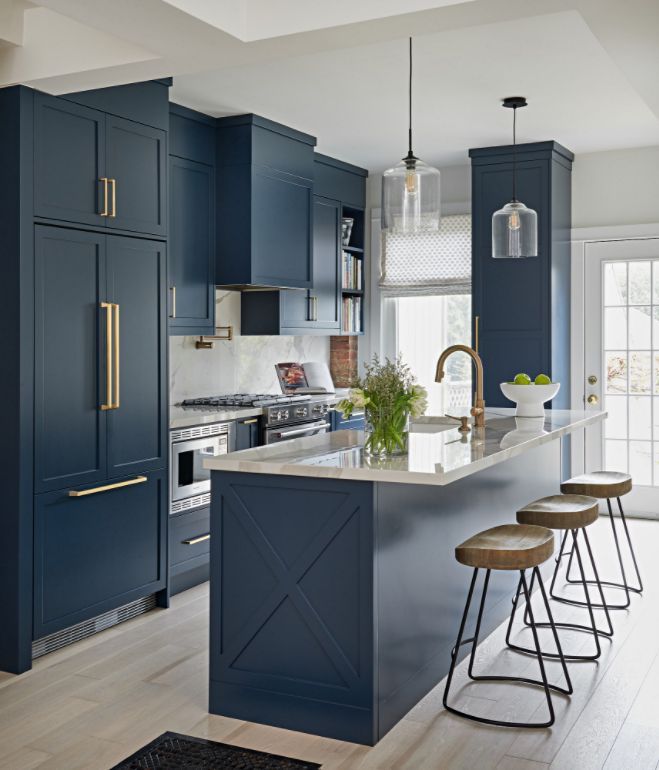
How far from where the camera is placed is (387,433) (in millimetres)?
3307

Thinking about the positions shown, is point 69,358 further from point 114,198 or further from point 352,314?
point 352,314

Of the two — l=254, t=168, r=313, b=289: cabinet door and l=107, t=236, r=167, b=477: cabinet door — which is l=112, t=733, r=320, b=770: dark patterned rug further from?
l=254, t=168, r=313, b=289: cabinet door

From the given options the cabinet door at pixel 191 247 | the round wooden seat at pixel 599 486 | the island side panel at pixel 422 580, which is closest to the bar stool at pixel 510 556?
the island side panel at pixel 422 580

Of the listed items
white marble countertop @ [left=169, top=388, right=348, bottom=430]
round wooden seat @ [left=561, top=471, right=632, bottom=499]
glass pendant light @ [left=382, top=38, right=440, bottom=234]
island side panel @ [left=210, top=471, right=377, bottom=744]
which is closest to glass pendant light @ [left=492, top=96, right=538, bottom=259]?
round wooden seat @ [left=561, top=471, right=632, bottom=499]

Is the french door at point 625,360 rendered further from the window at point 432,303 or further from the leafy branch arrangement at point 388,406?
the leafy branch arrangement at point 388,406

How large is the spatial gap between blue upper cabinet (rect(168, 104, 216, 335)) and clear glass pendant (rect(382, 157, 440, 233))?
185cm

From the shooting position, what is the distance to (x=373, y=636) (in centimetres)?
299

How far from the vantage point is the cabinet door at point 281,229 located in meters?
5.67

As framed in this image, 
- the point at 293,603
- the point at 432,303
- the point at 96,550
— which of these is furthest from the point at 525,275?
the point at 293,603

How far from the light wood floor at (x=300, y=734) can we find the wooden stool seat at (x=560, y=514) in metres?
0.57

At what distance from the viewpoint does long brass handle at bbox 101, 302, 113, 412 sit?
4.04 metres

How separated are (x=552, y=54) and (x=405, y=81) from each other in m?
0.81

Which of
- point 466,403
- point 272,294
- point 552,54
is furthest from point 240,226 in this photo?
point 466,403

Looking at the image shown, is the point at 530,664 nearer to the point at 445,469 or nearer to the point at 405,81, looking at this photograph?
the point at 445,469
